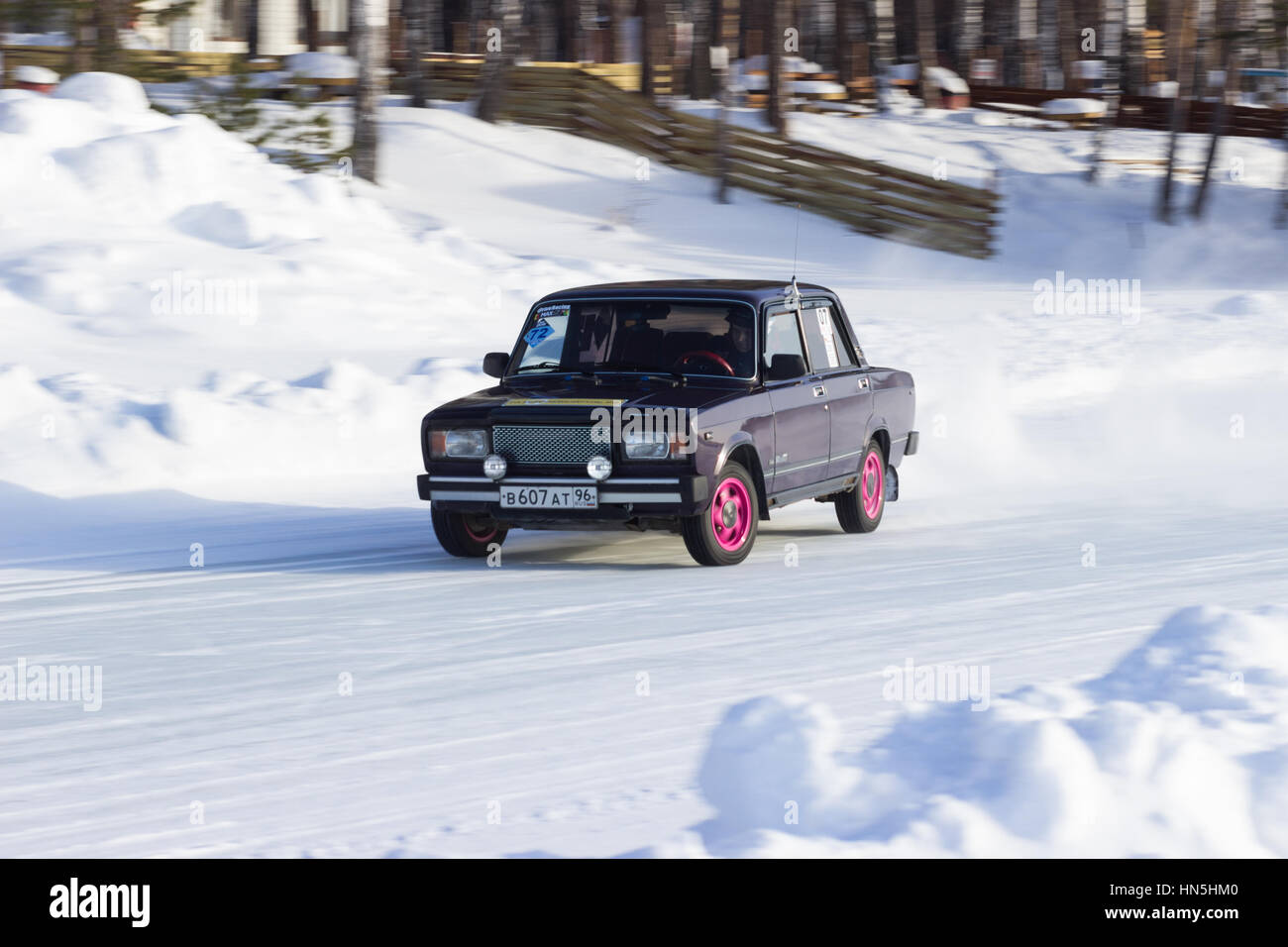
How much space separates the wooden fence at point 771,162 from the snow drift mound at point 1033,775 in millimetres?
25885

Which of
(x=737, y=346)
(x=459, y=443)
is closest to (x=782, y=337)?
(x=737, y=346)

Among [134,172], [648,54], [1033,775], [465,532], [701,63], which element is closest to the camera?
[1033,775]

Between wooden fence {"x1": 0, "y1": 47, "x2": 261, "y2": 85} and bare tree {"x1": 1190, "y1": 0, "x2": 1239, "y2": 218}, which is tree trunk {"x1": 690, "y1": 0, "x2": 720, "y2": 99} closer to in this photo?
wooden fence {"x1": 0, "y1": 47, "x2": 261, "y2": 85}

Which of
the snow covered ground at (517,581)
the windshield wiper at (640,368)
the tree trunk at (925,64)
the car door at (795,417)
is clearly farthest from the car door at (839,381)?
the tree trunk at (925,64)

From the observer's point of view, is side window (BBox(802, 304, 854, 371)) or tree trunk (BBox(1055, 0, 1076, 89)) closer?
side window (BBox(802, 304, 854, 371))

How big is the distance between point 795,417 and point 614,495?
60.6 inches

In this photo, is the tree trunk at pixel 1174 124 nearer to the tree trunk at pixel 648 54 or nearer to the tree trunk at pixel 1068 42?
the tree trunk at pixel 648 54

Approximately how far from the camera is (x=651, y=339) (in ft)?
33.1

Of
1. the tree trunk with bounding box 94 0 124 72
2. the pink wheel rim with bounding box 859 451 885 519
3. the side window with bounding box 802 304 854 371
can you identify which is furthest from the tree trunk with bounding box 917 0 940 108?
the side window with bounding box 802 304 854 371

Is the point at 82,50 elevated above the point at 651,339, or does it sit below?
above

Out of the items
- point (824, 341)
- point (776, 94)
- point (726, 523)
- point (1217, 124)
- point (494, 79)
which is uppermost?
point (494, 79)

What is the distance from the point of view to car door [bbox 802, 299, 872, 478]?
35.6ft

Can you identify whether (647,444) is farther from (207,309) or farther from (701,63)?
(701,63)

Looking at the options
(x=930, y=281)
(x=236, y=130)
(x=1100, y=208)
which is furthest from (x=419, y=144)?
(x=1100, y=208)
